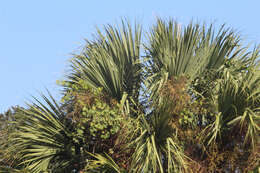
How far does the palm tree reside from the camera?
26.9 ft

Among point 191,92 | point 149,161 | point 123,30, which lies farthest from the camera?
point 123,30

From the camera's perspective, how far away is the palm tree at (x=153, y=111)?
26.9 feet

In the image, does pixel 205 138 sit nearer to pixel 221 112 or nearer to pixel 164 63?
pixel 221 112

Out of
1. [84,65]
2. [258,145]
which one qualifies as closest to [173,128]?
[258,145]

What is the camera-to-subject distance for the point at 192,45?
9.37 metres

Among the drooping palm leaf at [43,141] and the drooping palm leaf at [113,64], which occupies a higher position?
the drooping palm leaf at [113,64]

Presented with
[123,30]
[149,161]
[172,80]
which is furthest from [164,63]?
[149,161]

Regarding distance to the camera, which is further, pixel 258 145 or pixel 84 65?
pixel 84 65

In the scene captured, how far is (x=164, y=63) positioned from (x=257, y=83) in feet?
5.30

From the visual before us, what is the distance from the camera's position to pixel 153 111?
27.9ft

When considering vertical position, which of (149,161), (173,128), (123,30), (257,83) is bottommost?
(149,161)

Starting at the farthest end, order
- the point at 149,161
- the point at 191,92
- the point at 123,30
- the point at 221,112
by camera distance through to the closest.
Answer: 1. the point at 123,30
2. the point at 191,92
3. the point at 221,112
4. the point at 149,161

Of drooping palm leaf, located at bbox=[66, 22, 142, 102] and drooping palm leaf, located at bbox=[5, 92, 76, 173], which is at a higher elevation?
drooping palm leaf, located at bbox=[66, 22, 142, 102]

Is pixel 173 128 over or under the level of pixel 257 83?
under
